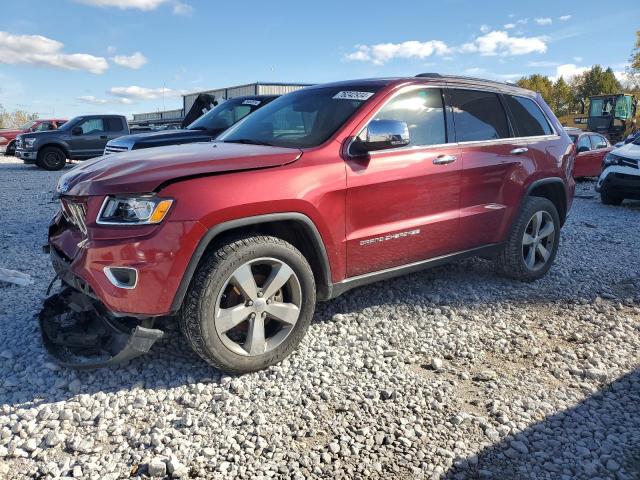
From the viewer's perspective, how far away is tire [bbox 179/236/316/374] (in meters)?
2.82

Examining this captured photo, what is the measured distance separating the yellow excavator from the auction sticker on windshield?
23102mm

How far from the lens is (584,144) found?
12602 millimetres

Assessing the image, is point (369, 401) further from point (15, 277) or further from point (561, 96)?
point (561, 96)

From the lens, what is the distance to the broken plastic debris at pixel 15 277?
4.57 m

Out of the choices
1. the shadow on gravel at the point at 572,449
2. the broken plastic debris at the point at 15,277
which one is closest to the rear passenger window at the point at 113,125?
the broken plastic debris at the point at 15,277

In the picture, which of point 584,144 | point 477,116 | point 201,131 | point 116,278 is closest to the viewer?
point 116,278

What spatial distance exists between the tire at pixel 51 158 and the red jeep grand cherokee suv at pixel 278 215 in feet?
45.6

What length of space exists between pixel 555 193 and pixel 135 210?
159 inches

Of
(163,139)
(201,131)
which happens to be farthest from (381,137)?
(201,131)

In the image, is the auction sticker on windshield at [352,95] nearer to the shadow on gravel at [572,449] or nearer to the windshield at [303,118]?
the windshield at [303,118]

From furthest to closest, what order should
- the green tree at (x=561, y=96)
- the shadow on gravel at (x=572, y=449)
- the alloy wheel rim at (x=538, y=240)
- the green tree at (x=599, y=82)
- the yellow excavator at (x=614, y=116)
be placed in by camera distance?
1. the green tree at (x=561, y=96)
2. the green tree at (x=599, y=82)
3. the yellow excavator at (x=614, y=116)
4. the alloy wheel rim at (x=538, y=240)
5. the shadow on gravel at (x=572, y=449)

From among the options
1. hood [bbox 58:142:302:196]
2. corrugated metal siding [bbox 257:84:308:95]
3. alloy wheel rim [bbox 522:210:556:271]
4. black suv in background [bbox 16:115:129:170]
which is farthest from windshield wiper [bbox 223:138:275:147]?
corrugated metal siding [bbox 257:84:308:95]

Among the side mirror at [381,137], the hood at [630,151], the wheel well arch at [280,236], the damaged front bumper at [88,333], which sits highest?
the side mirror at [381,137]

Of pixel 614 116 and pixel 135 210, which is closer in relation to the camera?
pixel 135 210
